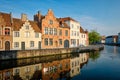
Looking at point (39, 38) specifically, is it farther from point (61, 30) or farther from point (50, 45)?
point (61, 30)

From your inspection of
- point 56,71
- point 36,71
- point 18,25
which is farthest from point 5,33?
point 56,71

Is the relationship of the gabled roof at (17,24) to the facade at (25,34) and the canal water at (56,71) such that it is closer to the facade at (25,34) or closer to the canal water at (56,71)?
the facade at (25,34)

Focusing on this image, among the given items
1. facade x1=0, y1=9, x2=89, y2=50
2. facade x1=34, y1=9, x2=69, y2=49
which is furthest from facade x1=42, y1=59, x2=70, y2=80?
facade x1=34, y1=9, x2=69, y2=49

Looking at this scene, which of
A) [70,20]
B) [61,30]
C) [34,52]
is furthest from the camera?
[70,20]

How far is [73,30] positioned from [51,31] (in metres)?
11.4

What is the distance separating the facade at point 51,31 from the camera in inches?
1597

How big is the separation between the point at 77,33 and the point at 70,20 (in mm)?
6658

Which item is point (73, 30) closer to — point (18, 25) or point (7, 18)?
point (18, 25)

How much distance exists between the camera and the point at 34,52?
101 ft

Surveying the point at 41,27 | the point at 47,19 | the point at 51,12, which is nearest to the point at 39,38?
the point at 41,27

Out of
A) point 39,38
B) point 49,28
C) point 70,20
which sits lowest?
point 39,38

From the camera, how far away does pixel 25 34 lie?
118 feet

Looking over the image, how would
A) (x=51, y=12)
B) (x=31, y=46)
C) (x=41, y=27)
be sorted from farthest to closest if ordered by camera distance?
(x=51, y=12) → (x=41, y=27) → (x=31, y=46)

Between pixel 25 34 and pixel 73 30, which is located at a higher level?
pixel 73 30
